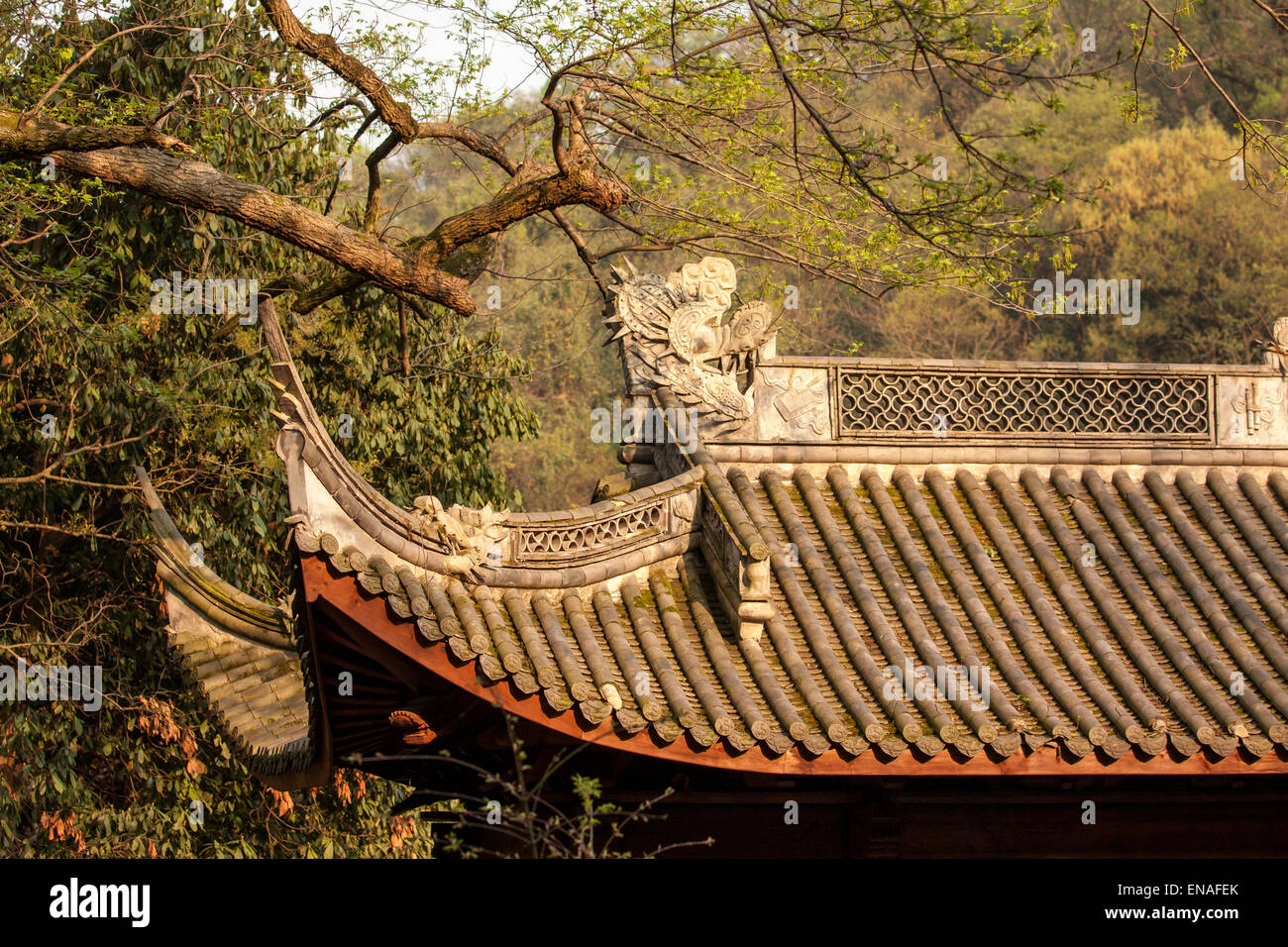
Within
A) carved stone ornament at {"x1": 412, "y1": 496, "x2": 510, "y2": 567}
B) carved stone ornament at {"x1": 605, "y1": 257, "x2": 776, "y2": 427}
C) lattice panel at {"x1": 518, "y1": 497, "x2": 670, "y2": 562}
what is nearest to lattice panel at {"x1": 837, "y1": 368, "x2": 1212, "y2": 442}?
carved stone ornament at {"x1": 605, "y1": 257, "x2": 776, "y2": 427}

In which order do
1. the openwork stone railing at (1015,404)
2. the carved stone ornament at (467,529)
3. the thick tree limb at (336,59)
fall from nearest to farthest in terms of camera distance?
the carved stone ornament at (467,529) < the thick tree limb at (336,59) < the openwork stone railing at (1015,404)

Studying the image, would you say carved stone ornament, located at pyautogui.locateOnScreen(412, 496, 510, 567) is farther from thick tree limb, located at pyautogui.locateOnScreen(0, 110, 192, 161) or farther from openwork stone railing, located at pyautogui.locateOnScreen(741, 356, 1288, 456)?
thick tree limb, located at pyautogui.locateOnScreen(0, 110, 192, 161)

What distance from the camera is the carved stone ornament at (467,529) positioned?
6.90 metres

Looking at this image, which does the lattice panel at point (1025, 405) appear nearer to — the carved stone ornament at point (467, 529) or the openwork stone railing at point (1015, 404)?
the openwork stone railing at point (1015, 404)

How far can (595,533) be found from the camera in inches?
309

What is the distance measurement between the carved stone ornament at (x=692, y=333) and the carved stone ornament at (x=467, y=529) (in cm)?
163

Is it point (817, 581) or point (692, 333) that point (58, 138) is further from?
point (817, 581)

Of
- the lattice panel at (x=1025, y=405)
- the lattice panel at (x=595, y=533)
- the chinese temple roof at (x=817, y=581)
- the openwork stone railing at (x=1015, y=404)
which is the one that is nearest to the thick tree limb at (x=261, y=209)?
the chinese temple roof at (x=817, y=581)

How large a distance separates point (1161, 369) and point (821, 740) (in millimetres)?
3790

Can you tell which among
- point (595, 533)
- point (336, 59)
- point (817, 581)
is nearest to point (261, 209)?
point (336, 59)

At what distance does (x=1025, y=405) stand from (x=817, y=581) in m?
1.93

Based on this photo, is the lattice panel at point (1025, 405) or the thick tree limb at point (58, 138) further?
the lattice panel at point (1025, 405)

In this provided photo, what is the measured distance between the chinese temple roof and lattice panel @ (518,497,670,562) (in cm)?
2
